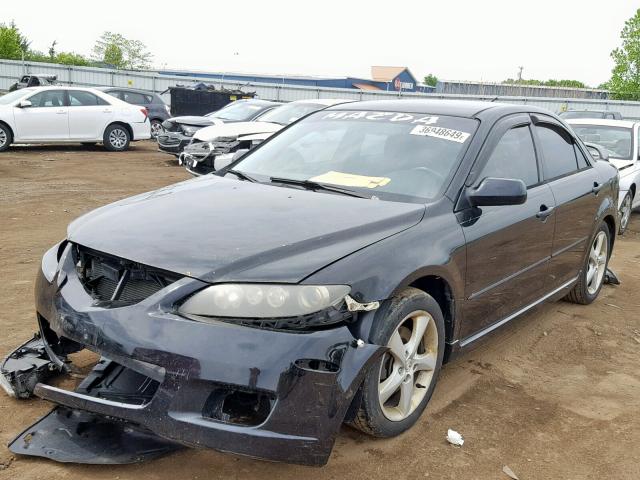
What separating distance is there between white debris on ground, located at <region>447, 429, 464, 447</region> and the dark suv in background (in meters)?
17.6

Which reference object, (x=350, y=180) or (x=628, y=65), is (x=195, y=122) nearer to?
(x=350, y=180)

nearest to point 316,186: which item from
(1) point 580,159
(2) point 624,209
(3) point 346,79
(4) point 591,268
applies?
(1) point 580,159

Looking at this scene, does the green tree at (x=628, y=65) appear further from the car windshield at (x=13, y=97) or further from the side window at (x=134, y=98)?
the car windshield at (x=13, y=97)

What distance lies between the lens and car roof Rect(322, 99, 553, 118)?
3988 millimetres

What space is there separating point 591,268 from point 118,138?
13.1 metres

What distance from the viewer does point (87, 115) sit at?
48.6ft

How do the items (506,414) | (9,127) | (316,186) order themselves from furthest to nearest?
1. (9,127)
2. (316,186)
3. (506,414)

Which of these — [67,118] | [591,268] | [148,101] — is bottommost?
[591,268]

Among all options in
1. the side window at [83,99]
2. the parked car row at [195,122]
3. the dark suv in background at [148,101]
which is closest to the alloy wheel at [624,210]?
the parked car row at [195,122]

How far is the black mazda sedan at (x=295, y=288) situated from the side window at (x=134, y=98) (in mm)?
16420

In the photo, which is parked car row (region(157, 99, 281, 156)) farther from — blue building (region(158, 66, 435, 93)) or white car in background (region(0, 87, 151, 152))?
blue building (region(158, 66, 435, 93))

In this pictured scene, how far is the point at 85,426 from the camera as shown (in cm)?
279

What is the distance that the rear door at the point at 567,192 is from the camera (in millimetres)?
4406

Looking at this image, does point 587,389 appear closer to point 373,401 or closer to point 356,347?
point 373,401
